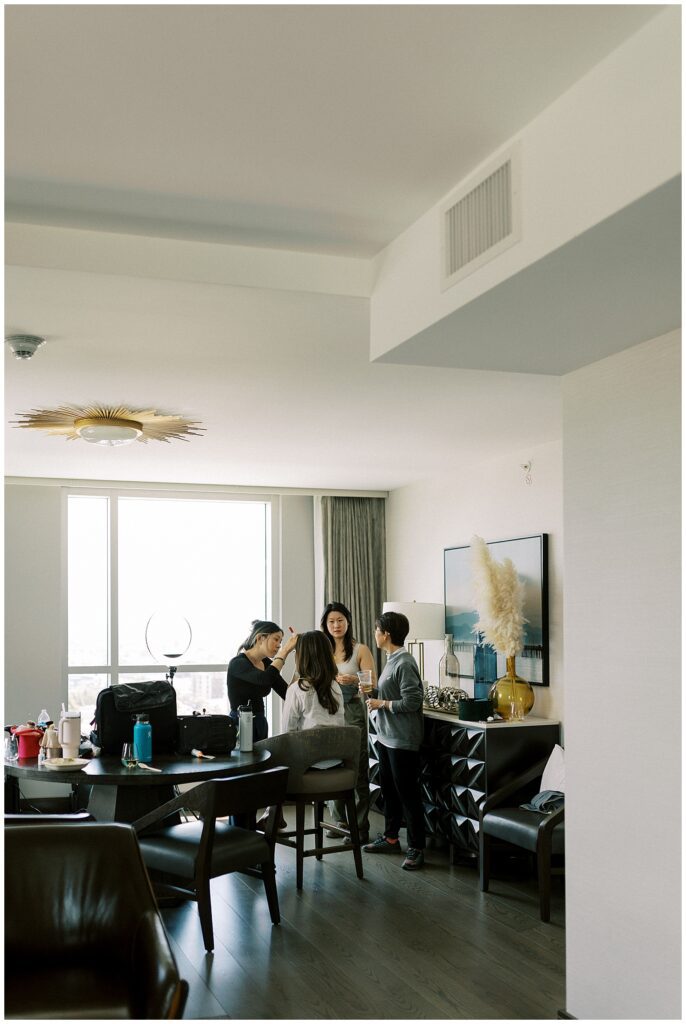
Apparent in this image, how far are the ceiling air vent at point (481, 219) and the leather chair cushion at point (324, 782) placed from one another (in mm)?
3437

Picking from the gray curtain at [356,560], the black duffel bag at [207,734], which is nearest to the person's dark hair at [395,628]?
the black duffel bag at [207,734]

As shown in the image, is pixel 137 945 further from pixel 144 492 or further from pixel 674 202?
pixel 144 492

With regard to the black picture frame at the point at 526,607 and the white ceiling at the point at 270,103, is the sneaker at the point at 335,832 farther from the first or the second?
the white ceiling at the point at 270,103

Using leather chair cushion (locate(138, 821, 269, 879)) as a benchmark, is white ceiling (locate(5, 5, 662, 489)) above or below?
above

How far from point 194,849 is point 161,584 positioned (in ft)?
13.6

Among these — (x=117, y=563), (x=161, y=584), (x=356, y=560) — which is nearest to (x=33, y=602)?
(x=117, y=563)

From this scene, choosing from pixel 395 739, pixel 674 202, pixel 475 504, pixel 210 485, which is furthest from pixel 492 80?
pixel 210 485

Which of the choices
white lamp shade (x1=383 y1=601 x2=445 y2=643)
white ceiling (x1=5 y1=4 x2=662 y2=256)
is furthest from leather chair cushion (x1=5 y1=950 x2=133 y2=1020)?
white lamp shade (x1=383 y1=601 x2=445 y2=643)

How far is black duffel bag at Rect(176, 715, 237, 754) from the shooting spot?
5145 mm

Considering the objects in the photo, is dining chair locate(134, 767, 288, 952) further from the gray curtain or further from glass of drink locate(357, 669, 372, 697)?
the gray curtain

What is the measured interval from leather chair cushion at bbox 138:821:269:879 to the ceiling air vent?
114 inches

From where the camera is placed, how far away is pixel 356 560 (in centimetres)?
851

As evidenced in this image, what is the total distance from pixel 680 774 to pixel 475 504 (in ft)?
14.2

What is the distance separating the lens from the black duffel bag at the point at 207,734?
5145 mm
